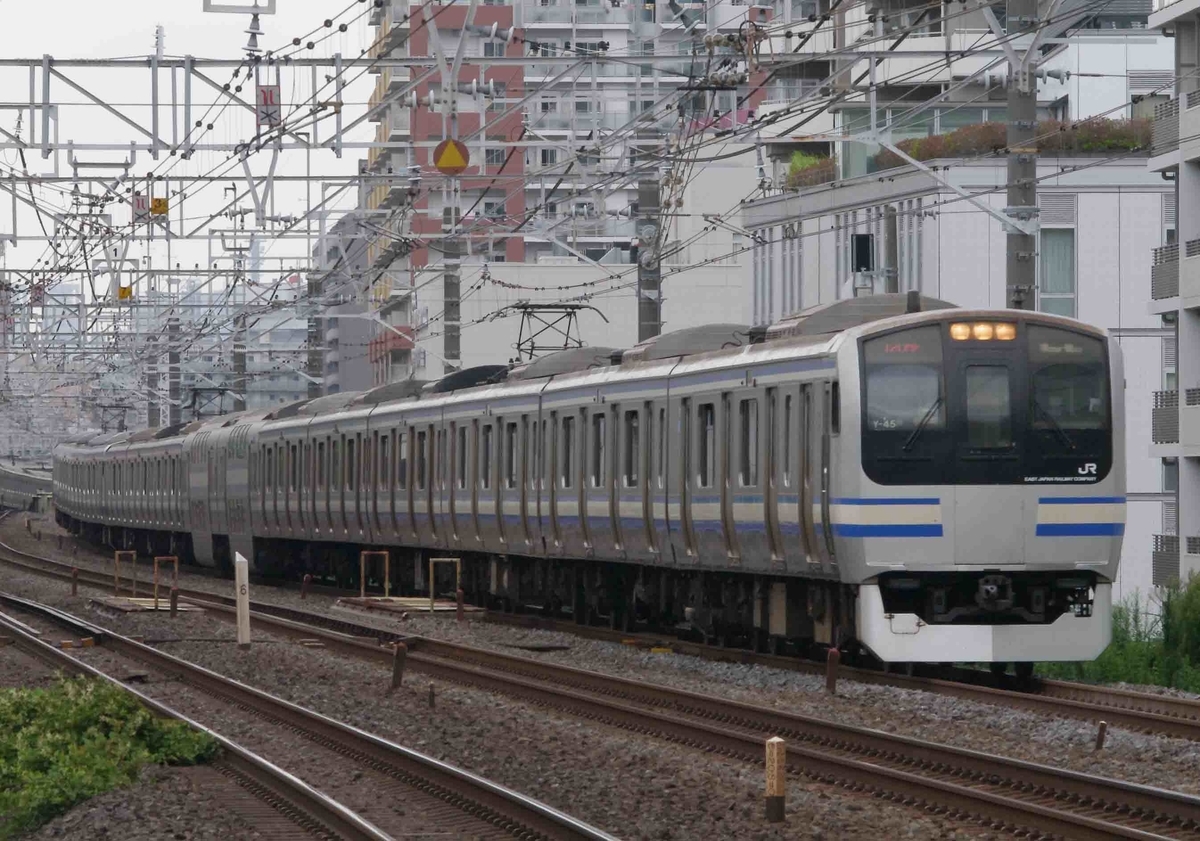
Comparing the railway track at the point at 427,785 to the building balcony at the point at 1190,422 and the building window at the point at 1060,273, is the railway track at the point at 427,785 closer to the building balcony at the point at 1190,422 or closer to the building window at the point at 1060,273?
the building balcony at the point at 1190,422

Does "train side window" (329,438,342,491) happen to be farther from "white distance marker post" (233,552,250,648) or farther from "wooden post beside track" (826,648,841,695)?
"wooden post beside track" (826,648,841,695)

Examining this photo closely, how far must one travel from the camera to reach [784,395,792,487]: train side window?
17.0m

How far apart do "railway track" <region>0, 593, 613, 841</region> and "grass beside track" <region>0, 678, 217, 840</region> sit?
3.28ft

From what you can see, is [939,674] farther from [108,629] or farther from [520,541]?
[108,629]

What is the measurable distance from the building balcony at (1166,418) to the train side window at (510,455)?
15.5m

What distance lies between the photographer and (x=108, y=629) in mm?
25266

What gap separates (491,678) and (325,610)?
11349 mm

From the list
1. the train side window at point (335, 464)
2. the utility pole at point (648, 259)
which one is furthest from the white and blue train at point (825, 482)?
the train side window at point (335, 464)

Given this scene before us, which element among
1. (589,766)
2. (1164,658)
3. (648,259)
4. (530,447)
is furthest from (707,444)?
(648,259)

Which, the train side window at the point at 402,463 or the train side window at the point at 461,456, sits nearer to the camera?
the train side window at the point at 461,456

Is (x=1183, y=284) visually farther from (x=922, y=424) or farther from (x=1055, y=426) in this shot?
(x=922, y=424)

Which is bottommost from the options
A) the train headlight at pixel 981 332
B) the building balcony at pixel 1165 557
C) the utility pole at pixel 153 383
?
the building balcony at pixel 1165 557

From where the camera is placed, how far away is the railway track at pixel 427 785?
1020 centimetres

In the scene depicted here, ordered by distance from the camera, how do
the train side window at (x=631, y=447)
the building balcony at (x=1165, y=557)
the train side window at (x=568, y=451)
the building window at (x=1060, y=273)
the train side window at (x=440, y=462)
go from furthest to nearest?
the building window at (x=1060, y=273), the building balcony at (x=1165, y=557), the train side window at (x=440, y=462), the train side window at (x=568, y=451), the train side window at (x=631, y=447)
